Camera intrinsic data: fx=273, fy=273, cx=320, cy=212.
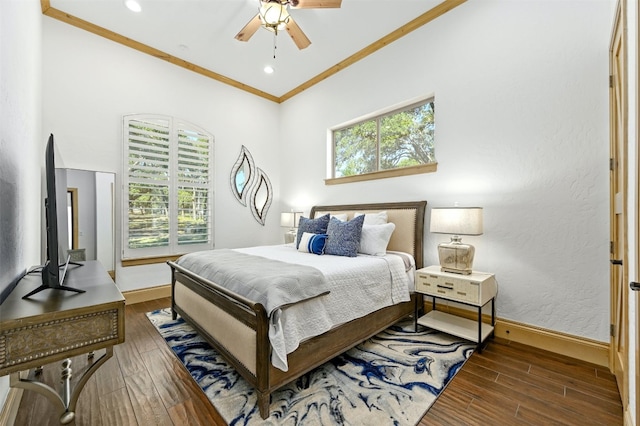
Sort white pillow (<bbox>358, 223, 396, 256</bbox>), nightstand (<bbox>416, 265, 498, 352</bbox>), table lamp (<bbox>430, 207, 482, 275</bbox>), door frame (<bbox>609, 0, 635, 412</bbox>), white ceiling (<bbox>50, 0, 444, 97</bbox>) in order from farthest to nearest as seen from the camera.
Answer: white ceiling (<bbox>50, 0, 444, 97</bbox>) < white pillow (<bbox>358, 223, 396, 256</bbox>) < table lamp (<bbox>430, 207, 482, 275</bbox>) < nightstand (<bbox>416, 265, 498, 352</bbox>) < door frame (<bbox>609, 0, 635, 412</bbox>)

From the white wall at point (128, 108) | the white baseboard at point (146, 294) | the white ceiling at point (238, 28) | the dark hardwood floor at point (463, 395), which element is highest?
the white ceiling at point (238, 28)

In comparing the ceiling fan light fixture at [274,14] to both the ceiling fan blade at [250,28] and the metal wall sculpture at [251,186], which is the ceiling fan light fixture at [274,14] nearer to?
Answer: the ceiling fan blade at [250,28]

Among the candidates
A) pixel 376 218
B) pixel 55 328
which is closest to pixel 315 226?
pixel 376 218

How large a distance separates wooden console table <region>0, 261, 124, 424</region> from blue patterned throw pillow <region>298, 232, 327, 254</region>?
5.92 ft

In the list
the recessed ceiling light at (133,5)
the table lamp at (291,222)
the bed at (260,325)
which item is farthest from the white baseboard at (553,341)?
the recessed ceiling light at (133,5)

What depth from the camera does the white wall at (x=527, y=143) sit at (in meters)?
2.14

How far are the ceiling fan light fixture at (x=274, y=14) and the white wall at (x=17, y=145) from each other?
5.43 feet

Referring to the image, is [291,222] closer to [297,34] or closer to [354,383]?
[297,34]

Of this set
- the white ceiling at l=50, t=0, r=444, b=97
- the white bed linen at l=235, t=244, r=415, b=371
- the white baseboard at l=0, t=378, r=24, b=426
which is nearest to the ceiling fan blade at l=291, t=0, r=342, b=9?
the white ceiling at l=50, t=0, r=444, b=97

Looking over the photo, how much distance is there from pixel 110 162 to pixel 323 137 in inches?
116

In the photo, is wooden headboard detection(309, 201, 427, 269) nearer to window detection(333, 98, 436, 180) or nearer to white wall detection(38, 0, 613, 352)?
white wall detection(38, 0, 613, 352)

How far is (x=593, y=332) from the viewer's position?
6.96 ft

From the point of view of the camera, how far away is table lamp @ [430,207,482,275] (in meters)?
2.38

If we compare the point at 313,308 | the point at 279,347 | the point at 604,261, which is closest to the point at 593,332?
the point at 604,261
